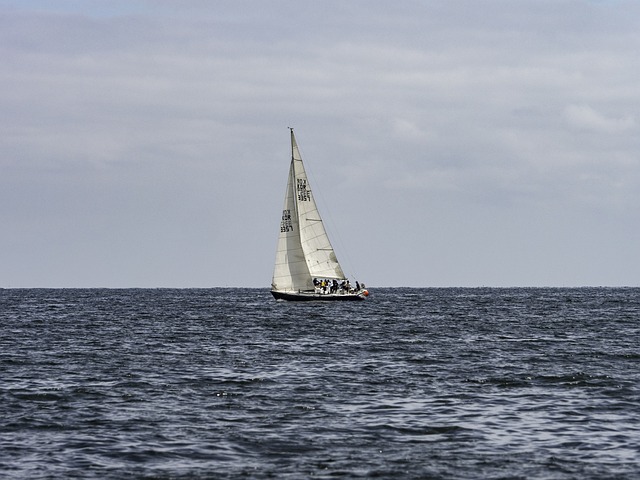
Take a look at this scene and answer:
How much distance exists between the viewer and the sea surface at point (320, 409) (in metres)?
20.2

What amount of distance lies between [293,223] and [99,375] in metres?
57.7

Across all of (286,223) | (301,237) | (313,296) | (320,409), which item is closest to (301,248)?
(301,237)

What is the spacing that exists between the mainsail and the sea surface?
4098 centimetres

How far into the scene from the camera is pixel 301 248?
92.0m

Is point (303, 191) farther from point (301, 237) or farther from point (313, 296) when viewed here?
point (313, 296)

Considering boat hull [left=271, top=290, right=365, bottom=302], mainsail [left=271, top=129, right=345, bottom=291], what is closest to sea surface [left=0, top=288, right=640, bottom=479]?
mainsail [left=271, top=129, right=345, bottom=291]

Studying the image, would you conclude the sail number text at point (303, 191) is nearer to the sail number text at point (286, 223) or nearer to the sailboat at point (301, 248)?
the sailboat at point (301, 248)

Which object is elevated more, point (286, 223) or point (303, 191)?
point (303, 191)

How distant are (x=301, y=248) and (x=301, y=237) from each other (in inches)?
46.8

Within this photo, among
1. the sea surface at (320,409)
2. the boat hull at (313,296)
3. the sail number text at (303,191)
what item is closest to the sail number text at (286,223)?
the sail number text at (303,191)

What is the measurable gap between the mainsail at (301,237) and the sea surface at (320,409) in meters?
41.0

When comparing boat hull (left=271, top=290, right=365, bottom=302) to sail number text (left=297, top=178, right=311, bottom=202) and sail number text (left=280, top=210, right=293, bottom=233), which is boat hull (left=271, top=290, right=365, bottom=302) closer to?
sail number text (left=280, top=210, right=293, bottom=233)

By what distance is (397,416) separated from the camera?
25.9 metres

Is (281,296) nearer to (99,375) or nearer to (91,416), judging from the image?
(99,375)
